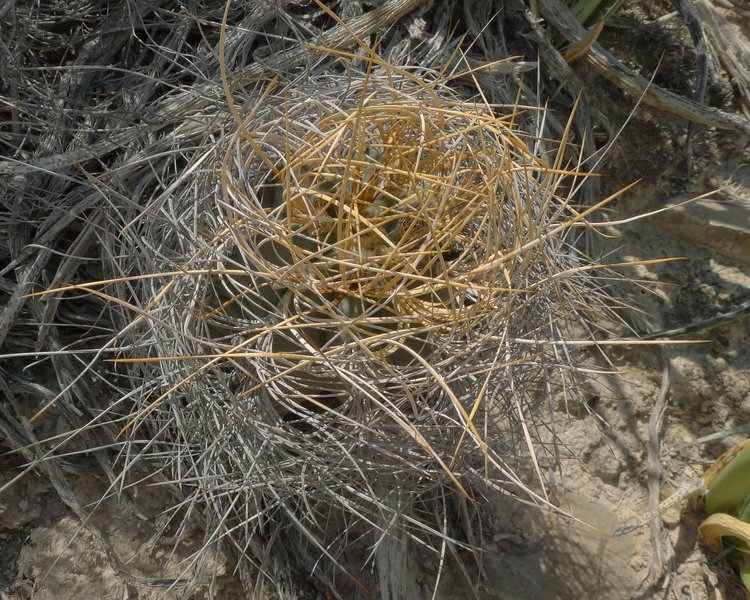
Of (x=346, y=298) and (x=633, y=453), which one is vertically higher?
(x=346, y=298)

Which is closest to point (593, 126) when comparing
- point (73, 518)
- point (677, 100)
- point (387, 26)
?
point (677, 100)

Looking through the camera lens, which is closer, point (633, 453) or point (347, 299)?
point (347, 299)

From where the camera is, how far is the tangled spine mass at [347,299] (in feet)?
2.40

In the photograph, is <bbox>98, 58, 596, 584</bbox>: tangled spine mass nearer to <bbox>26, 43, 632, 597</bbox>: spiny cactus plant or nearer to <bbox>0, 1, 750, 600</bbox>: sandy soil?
<bbox>26, 43, 632, 597</bbox>: spiny cactus plant

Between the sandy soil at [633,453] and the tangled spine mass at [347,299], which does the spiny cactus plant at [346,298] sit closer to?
the tangled spine mass at [347,299]

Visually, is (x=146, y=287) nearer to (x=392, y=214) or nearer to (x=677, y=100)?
(x=392, y=214)

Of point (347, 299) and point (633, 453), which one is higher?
point (347, 299)

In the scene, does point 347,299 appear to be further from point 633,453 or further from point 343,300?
point 633,453

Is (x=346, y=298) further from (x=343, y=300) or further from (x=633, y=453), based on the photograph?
(x=633, y=453)

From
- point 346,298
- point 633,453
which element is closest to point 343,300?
point 346,298

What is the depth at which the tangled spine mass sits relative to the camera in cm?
73

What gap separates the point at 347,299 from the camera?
0.78 m

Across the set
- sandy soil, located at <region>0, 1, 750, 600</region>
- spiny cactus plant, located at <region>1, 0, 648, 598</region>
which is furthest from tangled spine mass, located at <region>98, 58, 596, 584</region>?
sandy soil, located at <region>0, 1, 750, 600</region>

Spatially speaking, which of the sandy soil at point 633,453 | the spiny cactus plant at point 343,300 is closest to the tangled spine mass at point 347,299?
the spiny cactus plant at point 343,300
